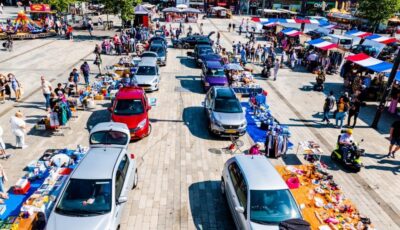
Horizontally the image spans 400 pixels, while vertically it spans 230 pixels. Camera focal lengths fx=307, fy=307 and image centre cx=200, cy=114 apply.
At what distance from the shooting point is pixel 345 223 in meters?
9.19

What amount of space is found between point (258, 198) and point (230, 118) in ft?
22.3

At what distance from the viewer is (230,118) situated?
1498 cm

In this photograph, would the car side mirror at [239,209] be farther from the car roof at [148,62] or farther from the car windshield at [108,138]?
the car roof at [148,62]

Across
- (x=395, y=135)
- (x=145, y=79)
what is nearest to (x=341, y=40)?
(x=395, y=135)

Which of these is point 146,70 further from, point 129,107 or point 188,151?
point 188,151

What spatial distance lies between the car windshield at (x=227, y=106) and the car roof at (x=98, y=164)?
22.3 feet

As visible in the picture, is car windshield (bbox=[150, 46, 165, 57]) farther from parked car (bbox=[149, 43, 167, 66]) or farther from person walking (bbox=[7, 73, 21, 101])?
person walking (bbox=[7, 73, 21, 101])

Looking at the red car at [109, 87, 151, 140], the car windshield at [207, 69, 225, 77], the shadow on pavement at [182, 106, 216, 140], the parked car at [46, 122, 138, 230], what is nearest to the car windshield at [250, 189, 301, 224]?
the parked car at [46, 122, 138, 230]

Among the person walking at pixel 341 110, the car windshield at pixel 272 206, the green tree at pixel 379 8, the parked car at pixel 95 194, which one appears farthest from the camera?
the green tree at pixel 379 8

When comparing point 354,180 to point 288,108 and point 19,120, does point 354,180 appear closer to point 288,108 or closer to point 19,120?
point 288,108

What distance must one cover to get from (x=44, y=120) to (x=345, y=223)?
46.0 ft

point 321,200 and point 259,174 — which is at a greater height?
point 259,174

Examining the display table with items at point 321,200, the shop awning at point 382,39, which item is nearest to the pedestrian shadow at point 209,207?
the display table with items at point 321,200

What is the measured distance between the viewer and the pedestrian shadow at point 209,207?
9.60 metres
